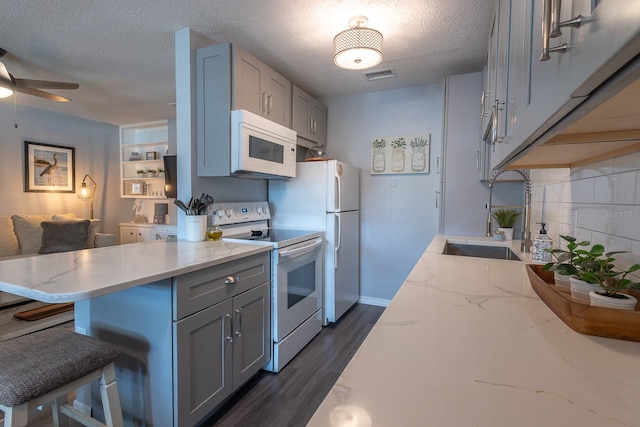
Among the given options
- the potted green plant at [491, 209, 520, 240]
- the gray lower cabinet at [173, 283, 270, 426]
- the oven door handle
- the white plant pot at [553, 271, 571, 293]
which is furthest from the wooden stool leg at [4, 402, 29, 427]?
the potted green plant at [491, 209, 520, 240]

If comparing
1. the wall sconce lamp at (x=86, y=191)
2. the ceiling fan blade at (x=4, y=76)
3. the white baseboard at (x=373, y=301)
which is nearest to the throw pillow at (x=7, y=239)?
the wall sconce lamp at (x=86, y=191)

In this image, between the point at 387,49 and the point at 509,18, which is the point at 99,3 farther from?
the point at 509,18

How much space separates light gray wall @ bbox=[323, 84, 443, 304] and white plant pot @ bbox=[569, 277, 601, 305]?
2373mm

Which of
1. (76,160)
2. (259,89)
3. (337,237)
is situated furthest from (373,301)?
(76,160)

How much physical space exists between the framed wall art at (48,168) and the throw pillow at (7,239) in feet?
1.78

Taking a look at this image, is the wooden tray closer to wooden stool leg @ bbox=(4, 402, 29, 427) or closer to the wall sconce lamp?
wooden stool leg @ bbox=(4, 402, 29, 427)

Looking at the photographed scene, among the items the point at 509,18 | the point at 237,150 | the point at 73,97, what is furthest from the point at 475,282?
the point at 73,97

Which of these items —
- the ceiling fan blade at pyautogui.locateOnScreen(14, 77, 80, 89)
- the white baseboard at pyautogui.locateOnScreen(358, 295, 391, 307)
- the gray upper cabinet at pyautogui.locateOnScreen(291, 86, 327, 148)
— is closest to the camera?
the ceiling fan blade at pyautogui.locateOnScreen(14, 77, 80, 89)

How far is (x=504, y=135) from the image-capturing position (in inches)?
44.5

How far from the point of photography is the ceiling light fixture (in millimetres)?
1900

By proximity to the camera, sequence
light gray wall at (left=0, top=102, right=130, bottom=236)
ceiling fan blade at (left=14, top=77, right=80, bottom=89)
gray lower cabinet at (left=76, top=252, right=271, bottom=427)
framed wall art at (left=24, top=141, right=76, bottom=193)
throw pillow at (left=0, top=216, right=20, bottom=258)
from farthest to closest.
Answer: framed wall art at (left=24, top=141, right=76, bottom=193) < light gray wall at (left=0, top=102, right=130, bottom=236) < throw pillow at (left=0, top=216, right=20, bottom=258) < ceiling fan blade at (left=14, top=77, right=80, bottom=89) < gray lower cabinet at (left=76, top=252, right=271, bottom=427)

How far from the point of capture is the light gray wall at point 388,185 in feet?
10.4

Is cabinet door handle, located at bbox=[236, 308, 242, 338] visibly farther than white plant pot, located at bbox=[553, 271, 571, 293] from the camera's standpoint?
Yes

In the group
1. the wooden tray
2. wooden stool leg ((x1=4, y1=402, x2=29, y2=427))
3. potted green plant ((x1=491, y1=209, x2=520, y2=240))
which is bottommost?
wooden stool leg ((x1=4, y1=402, x2=29, y2=427))
